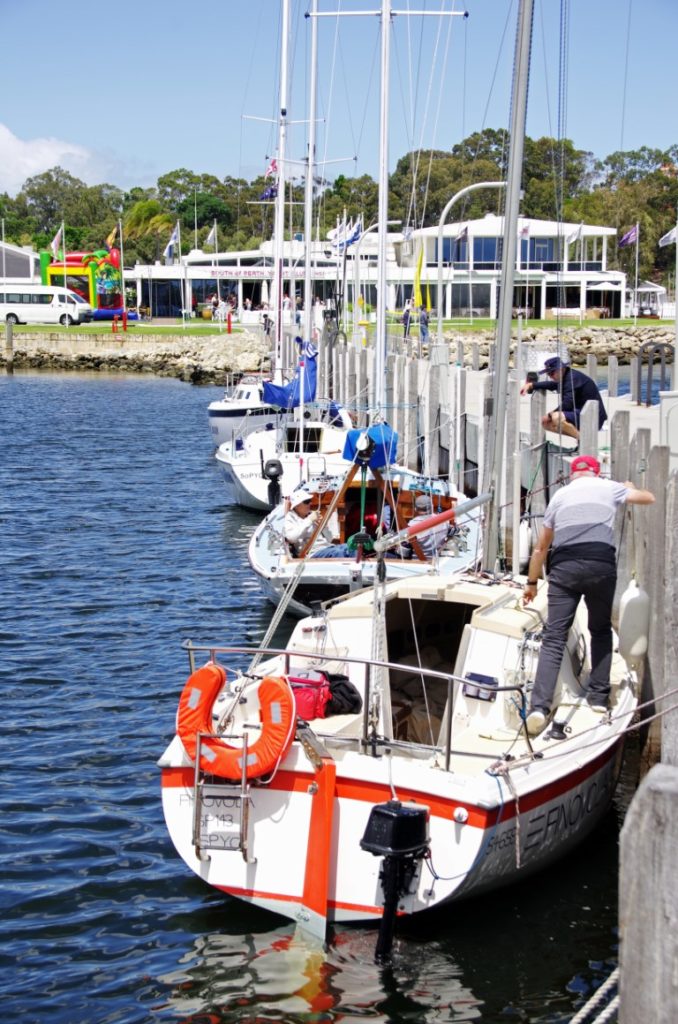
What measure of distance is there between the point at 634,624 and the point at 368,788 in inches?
135

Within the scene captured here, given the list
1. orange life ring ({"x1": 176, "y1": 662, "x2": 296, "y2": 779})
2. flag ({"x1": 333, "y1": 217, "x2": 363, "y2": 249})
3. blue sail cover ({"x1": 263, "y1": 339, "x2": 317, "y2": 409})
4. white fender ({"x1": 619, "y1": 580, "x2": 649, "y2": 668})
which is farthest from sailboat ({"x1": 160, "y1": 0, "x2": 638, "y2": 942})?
flag ({"x1": 333, "y1": 217, "x2": 363, "y2": 249})

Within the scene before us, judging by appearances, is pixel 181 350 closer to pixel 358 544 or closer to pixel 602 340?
pixel 602 340

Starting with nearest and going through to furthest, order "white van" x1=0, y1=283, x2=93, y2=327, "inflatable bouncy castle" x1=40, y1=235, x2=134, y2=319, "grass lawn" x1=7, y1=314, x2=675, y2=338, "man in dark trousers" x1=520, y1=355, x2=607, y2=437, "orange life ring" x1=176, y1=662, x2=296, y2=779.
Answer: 1. "orange life ring" x1=176, y1=662, x2=296, y2=779
2. "man in dark trousers" x1=520, y1=355, x2=607, y2=437
3. "grass lawn" x1=7, y1=314, x2=675, y2=338
4. "white van" x1=0, y1=283, x2=93, y2=327
5. "inflatable bouncy castle" x1=40, y1=235, x2=134, y2=319

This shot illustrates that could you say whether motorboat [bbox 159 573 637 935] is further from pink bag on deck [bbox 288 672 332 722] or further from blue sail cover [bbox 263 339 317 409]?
blue sail cover [bbox 263 339 317 409]

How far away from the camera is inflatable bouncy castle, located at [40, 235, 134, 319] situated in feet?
294

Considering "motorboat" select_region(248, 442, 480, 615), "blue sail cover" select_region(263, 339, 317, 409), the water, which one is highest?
"blue sail cover" select_region(263, 339, 317, 409)

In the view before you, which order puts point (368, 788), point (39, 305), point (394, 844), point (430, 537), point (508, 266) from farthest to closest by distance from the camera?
point (39, 305) < point (430, 537) < point (508, 266) < point (368, 788) < point (394, 844)

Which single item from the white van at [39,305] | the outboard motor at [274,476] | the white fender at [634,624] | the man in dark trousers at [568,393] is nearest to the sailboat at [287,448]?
the outboard motor at [274,476]

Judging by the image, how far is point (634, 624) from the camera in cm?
1019

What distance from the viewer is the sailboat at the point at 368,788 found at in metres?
7.69

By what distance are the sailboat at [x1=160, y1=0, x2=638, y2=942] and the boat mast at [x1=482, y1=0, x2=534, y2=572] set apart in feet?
7.53

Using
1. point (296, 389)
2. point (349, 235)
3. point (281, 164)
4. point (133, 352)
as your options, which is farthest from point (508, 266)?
point (133, 352)

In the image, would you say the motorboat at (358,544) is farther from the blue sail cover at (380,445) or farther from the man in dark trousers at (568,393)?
the man in dark trousers at (568,393)

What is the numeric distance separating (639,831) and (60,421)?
43.7m
